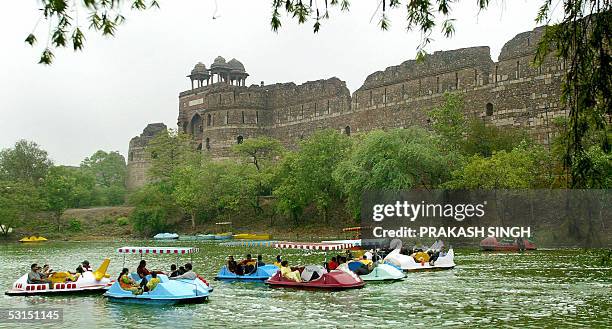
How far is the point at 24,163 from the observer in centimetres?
6469

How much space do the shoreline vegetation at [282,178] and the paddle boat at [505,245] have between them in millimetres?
2815

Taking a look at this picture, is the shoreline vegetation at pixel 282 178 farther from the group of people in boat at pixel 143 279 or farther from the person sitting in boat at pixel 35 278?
the person sitting in boat at pixel 35 278

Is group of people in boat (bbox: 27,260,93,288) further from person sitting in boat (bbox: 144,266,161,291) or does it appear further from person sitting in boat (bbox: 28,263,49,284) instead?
person sitting in boat (bbox: 144,266,161,291)

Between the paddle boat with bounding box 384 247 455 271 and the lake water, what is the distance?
52 centimetres

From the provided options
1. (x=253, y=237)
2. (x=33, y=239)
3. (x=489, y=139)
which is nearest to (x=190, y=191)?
(x=253, y=237)

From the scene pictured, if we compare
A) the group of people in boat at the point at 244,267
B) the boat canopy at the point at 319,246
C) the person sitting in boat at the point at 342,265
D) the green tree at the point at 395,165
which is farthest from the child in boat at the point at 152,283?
the green tree at the point at 395,165

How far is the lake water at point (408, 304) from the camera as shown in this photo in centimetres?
1409

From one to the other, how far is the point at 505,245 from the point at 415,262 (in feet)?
30.2

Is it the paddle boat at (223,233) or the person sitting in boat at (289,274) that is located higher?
the paddle boat at (223,233)

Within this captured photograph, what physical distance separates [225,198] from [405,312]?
36.6m

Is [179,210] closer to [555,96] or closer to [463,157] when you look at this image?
[463,157]

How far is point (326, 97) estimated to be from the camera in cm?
5975

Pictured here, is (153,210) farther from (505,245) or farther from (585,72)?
(585,72)

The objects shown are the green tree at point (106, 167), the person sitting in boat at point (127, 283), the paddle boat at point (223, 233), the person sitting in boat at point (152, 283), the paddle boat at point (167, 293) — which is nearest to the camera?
the paddle boat at point (167, 293)
